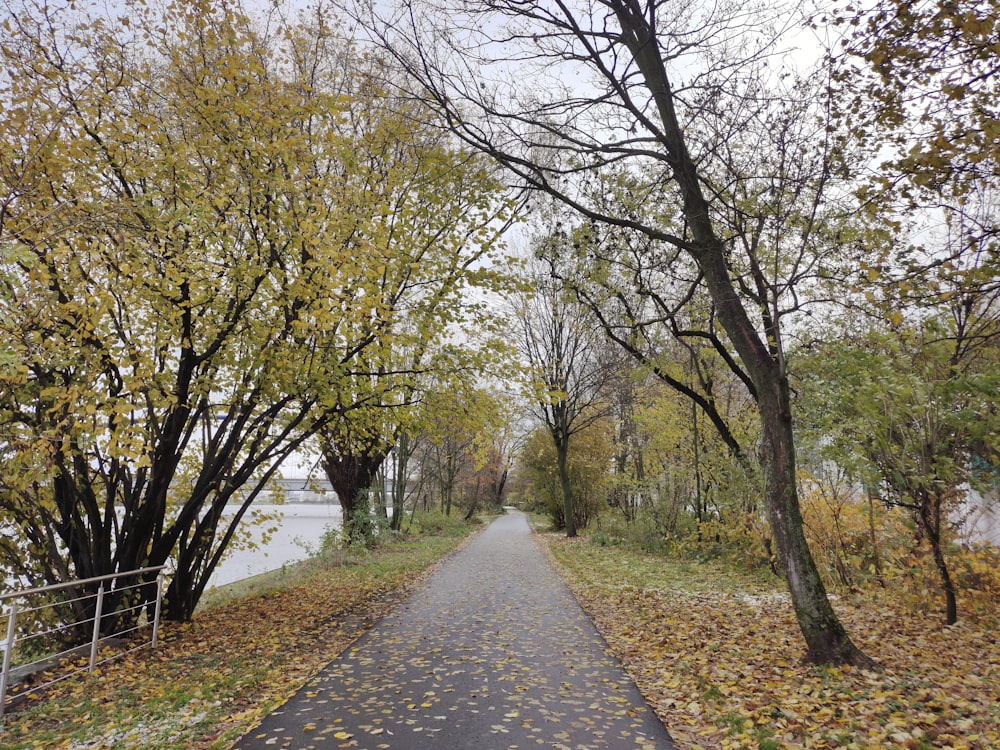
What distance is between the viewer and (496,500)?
6725 cm

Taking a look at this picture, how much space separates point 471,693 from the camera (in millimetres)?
5477

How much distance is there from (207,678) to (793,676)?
234 inches

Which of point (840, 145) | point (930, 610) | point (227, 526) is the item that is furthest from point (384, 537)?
point (840, 145)

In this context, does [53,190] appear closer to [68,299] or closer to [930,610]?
[68,299]

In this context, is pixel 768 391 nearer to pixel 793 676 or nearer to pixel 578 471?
pixel 793 676

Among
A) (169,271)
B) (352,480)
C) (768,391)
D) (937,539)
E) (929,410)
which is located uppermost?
(169,271)

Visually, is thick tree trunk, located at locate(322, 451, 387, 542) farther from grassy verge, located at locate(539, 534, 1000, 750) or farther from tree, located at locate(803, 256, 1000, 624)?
tree, located at locate(803, 256, 1000, 624)

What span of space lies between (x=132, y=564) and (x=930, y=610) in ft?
36.1

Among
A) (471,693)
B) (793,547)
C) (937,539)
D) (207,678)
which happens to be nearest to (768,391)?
(793,547)

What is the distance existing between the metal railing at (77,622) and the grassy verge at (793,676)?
5.83 m

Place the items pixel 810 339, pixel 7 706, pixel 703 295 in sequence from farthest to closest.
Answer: pixel 703 295, pixel 810 339, pixel 7 706

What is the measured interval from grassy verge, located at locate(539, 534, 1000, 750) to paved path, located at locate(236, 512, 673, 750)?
1.29 ft

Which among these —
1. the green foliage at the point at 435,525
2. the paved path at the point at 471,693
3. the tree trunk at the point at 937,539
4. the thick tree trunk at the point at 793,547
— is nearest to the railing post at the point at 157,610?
the paved path at the point at 471,693

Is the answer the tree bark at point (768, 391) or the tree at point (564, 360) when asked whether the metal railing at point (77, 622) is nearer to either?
the tree bark at point (768, 391)
